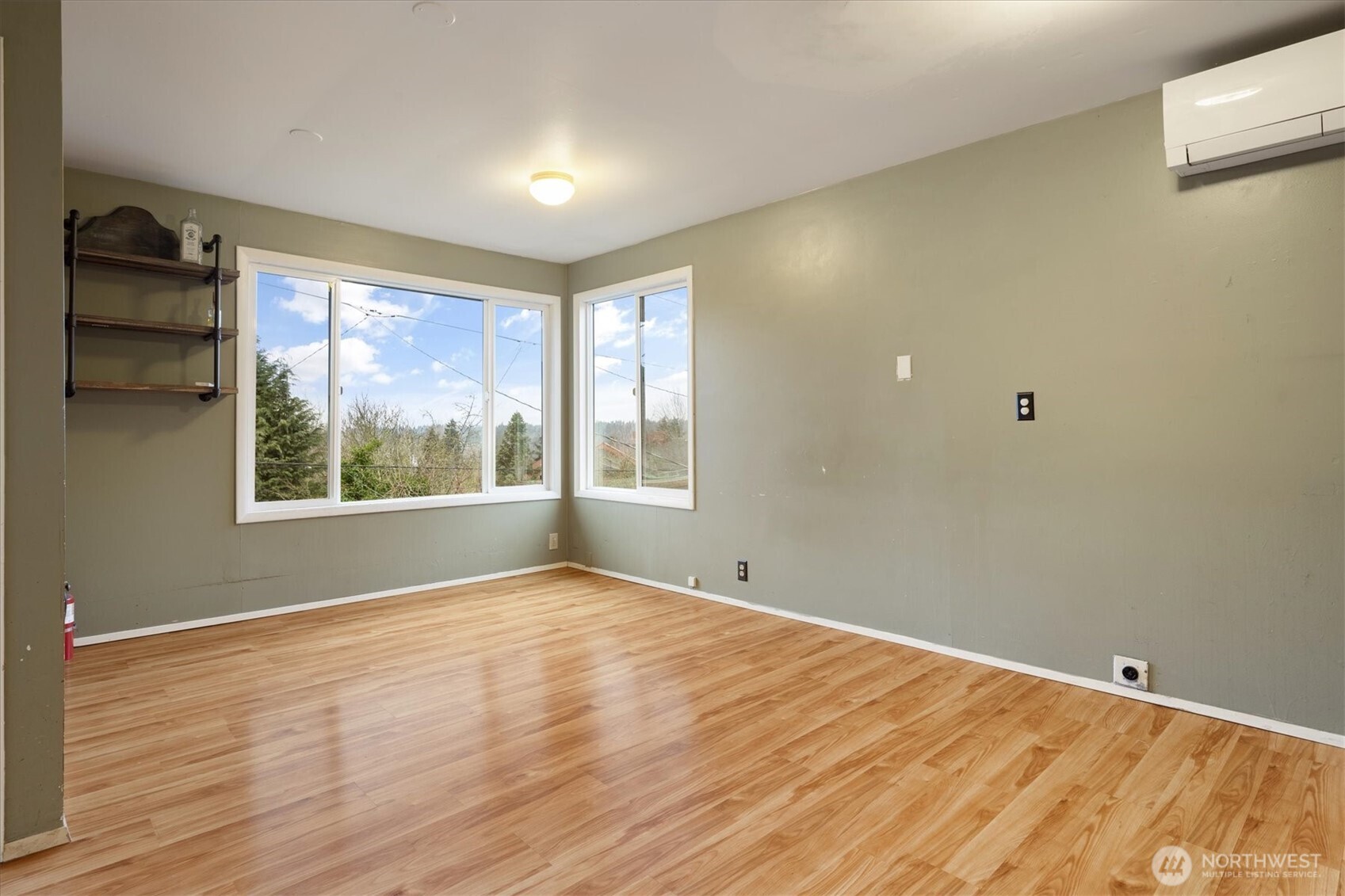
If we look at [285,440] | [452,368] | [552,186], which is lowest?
[285,440]

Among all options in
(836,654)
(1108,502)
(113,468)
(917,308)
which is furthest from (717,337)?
(113,468)

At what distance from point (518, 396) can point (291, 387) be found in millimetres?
1673

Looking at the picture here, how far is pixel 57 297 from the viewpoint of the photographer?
6.48ft

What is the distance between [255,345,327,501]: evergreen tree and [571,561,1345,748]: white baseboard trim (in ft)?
9.18

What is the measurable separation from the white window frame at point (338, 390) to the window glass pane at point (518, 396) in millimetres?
48

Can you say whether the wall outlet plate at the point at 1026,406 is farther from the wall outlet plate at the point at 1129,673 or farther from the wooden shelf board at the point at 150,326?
the wooden shelf board at the point at 150,326

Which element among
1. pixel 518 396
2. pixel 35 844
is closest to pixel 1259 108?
pixel 35 844

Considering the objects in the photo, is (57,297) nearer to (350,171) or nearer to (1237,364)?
(350,171)

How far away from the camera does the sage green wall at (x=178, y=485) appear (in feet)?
12.1

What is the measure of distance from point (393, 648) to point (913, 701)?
2587 mm

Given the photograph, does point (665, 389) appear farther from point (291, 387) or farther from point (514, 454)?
point (291, 387)

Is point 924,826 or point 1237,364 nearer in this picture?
point 924,826

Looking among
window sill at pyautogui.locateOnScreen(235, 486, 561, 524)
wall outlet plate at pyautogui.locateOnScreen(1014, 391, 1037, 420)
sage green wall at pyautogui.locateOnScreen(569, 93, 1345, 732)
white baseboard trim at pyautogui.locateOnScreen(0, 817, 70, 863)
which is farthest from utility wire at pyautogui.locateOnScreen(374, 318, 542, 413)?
wall outlet plate at pyautogui.locateOnScreen(1014, 391, 1037, 420)

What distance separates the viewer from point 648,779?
222 cm
